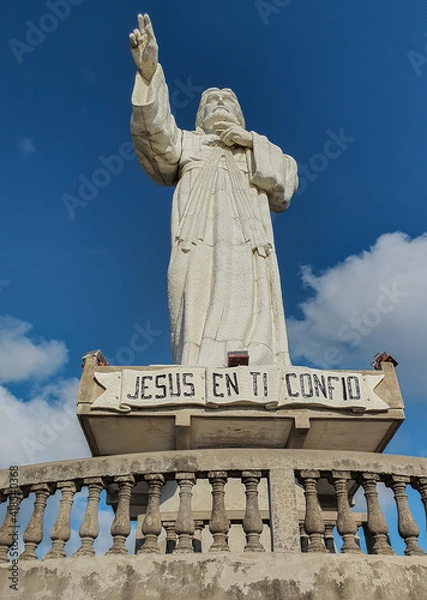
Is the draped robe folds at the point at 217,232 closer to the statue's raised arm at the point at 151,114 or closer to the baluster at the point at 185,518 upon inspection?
the statue's raised arm at the point at 151,114

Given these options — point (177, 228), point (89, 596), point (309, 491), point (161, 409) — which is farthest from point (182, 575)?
point (177, 228)

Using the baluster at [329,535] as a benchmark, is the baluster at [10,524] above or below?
below

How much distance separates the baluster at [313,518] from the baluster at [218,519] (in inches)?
21.7

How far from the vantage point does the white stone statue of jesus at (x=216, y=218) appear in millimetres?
6727

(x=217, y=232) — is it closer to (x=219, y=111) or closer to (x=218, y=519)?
(x=219, y=111)

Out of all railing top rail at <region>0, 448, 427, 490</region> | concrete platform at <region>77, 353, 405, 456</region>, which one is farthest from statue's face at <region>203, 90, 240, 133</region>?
railing top rail at <region>0, 448, 427, 490</region>

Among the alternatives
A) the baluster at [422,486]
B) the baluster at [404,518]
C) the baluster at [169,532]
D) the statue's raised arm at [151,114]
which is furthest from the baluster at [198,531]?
the statue's raised arm at [151,114]

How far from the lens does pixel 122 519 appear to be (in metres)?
3.90

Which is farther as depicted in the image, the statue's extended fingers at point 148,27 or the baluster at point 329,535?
the statue's extended fingers at point 148,27

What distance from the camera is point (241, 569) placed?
354 cm

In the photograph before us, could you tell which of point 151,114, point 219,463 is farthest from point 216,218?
point 219,463

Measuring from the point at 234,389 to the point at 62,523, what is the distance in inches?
72.8

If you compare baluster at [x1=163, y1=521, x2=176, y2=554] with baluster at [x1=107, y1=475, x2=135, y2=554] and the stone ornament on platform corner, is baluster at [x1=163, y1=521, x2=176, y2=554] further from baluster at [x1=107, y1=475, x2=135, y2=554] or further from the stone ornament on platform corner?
baluster at [x1=107, y1=475, x2=135, y2=554]

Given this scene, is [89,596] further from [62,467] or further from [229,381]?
[229,381]
